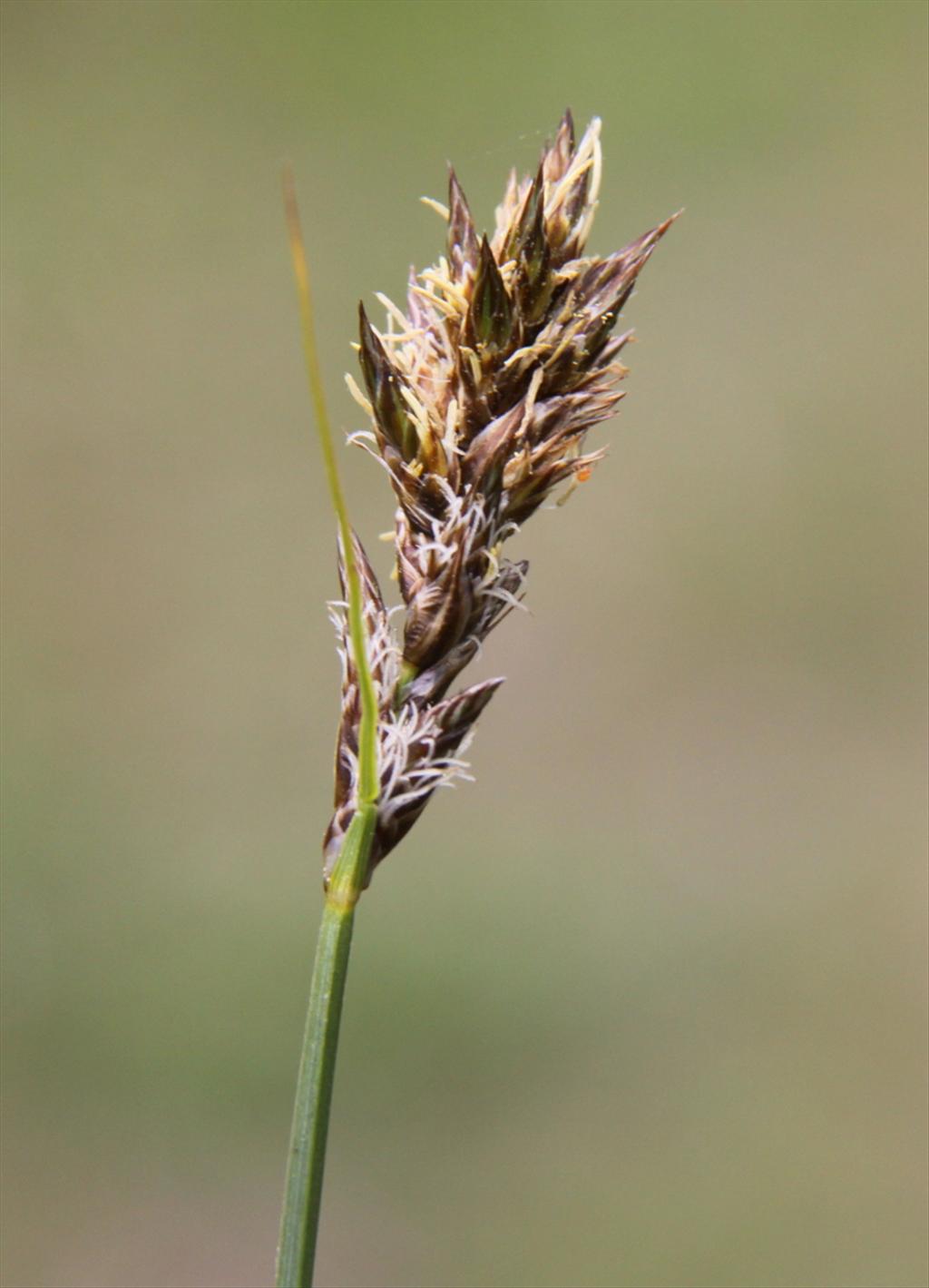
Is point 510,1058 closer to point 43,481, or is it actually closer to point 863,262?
point 43,481

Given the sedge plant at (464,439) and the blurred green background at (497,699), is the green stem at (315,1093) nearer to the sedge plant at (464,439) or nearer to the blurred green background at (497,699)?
the sedge plant at (464,439)

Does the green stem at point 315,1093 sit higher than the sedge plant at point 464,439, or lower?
lower

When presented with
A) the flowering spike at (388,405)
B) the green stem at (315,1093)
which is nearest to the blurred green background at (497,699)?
the green stem at (315,1093)

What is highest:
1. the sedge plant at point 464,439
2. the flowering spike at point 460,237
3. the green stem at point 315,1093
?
the flowering spike at point 460,237

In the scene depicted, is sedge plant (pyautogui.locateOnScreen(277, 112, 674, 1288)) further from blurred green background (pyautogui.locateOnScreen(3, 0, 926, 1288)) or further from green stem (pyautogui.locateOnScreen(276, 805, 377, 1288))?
blurred green background (pyautogui.locateOnScreen(3, 0, 926, 1288))

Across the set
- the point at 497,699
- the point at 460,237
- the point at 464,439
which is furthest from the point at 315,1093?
the point at 497,699

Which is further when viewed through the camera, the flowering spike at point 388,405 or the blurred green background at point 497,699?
the blurred green background at point 497,699

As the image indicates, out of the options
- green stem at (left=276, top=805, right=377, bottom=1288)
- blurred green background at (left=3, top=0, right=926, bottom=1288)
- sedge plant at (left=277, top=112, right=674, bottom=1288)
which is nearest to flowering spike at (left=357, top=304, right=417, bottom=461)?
sedge plant at (left=277, top=112, right=674, bottom=1288)
